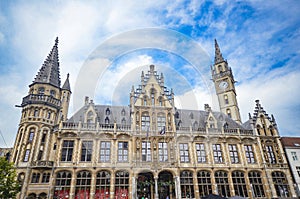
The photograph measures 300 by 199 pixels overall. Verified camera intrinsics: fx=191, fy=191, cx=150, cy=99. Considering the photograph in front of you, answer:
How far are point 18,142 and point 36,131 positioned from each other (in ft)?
9.50

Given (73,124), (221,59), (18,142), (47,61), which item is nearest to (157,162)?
(73,124)

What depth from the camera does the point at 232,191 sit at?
1180 inches

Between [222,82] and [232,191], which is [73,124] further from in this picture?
[222,82]

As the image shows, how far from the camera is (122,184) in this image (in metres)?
27.8

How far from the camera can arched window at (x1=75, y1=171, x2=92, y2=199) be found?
2653 cm

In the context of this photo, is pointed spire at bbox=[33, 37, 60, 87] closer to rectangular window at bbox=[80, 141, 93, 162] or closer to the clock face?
rectangular window at bbox=[80, 141, 93, 162]

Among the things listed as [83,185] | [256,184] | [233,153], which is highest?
[233,153]

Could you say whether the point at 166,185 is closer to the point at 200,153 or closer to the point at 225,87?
the point at 200,153

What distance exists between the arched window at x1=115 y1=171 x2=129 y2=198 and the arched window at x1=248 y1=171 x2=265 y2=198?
20036 mm

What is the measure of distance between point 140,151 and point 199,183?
10598mm

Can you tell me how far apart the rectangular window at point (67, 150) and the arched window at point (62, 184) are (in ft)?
6.34

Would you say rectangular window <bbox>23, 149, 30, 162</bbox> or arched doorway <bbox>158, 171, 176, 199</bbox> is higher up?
rectangular window <bbox>23, 149, 30, 162</bbox>

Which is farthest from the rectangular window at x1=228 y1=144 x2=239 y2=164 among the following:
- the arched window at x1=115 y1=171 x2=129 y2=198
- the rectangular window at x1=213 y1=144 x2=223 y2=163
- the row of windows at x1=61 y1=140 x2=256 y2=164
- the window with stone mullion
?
the window with stone mullion

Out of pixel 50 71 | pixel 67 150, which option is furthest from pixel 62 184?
pixel 50 71
